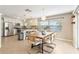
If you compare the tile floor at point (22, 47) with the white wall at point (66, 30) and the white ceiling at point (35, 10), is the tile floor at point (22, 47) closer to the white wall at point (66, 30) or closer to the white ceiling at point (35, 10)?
the white wall at point (66, 30)

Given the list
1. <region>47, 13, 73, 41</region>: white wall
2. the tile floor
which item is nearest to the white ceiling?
<region>47, 13, 73, 41</region>: white wall

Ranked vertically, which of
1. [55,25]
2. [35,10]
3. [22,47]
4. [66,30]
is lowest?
[22,47]

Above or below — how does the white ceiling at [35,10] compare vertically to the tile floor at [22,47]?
above

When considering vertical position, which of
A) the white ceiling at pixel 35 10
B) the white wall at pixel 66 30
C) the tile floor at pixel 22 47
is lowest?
the tile floor at pixel 22 47

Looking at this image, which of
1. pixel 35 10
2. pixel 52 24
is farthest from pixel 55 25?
pixel 35 10

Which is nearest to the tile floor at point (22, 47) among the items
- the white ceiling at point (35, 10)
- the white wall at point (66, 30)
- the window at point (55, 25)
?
the white wall at point (66, 30)

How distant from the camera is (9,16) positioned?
9.23ft

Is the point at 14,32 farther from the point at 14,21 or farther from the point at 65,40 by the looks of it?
the point at 65,40

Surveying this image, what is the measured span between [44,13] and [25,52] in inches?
49.4

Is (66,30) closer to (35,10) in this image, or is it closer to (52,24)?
(52,24)

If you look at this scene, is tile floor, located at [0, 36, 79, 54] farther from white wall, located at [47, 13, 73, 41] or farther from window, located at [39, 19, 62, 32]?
window, located at [39, 19, 62, 32]

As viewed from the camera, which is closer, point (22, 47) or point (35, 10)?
point (35, 10)

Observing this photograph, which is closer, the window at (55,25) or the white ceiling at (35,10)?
the white ceiling at (35,10)

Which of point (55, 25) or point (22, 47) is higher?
point (55, 25)
